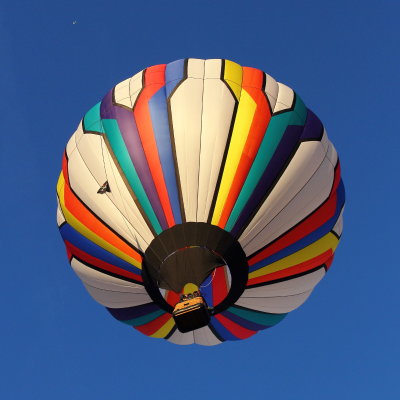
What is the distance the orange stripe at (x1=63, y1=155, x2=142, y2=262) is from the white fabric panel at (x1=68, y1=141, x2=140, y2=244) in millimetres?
103

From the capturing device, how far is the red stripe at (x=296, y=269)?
11.0 metres

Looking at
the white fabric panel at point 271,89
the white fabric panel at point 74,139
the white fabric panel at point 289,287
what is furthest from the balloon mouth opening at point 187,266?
the white fabric panel at point 74,139

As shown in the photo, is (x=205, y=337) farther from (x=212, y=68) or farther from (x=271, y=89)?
(x=212, y=68)

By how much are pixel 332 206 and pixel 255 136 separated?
76.8 inches

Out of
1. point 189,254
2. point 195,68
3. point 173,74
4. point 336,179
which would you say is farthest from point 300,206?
point 173,74

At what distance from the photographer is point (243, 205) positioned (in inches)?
412

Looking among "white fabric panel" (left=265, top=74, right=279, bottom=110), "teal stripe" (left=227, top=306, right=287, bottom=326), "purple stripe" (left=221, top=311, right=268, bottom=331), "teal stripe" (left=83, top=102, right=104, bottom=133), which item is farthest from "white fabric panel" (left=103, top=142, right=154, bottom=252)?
"white fabric panel" (left=265, top=74, right=279, bottom=110)

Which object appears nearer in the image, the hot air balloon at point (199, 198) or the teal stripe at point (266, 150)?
the hot air balloon at point (199, 198)

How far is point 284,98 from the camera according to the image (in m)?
11.8

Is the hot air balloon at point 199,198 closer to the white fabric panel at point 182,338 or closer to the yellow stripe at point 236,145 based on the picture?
the yellow stripe at point 236,145

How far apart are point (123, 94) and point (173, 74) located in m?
0.88

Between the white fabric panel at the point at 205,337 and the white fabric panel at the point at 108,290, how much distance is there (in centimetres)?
159

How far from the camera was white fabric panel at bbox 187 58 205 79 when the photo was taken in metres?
11.7

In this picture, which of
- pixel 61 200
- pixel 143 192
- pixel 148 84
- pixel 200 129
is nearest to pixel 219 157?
pixel 200 129
